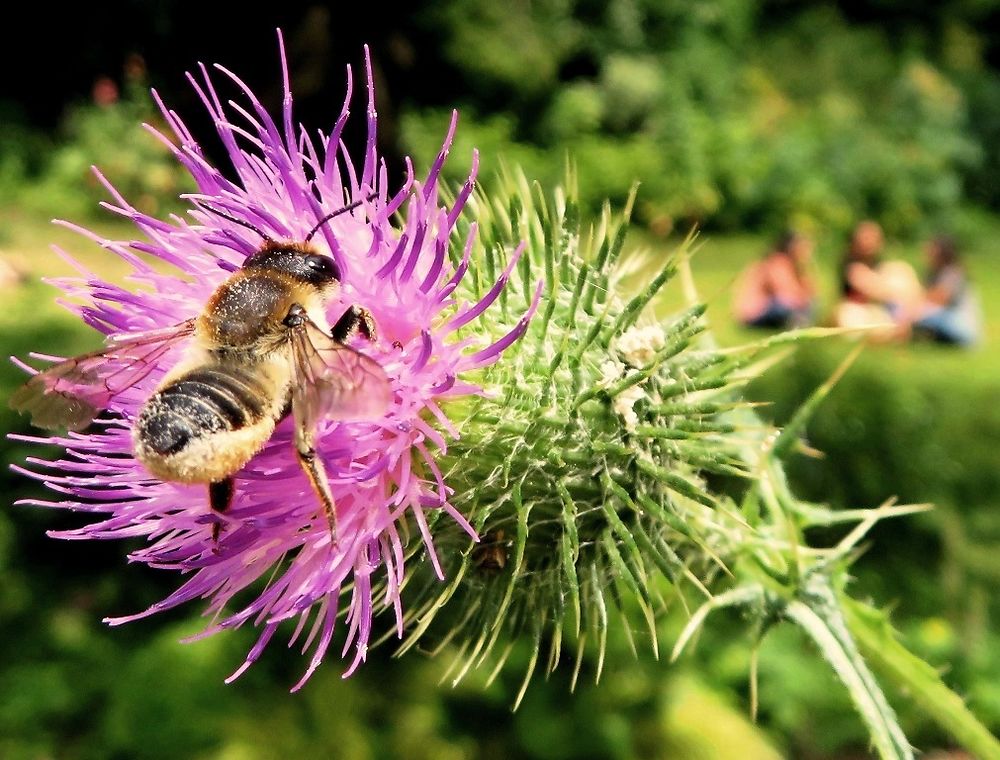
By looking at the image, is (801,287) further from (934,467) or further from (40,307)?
(40,307)

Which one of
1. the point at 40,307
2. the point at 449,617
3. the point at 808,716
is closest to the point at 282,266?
the point at 449,617

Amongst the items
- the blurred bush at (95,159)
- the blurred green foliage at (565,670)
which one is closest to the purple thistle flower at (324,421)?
the blurred green foliage at (565,670)

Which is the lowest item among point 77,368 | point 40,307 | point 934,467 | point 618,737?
point 618,737

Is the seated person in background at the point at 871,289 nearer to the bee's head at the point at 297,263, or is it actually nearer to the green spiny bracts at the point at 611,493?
the green spiny bracts at the point at 611,493

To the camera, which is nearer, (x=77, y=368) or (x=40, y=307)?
(x=77, y=368)

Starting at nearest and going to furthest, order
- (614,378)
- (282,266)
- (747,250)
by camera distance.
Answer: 1. (282,266)
2. (614,378)
3. (747,250)

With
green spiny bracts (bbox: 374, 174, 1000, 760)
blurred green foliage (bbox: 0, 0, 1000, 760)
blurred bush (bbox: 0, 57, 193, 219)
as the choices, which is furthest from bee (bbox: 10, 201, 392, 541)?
blurred bush (bbox: 0, 57, 193, 219)

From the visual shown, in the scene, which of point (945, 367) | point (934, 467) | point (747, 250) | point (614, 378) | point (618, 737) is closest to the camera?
point (614, 378)
